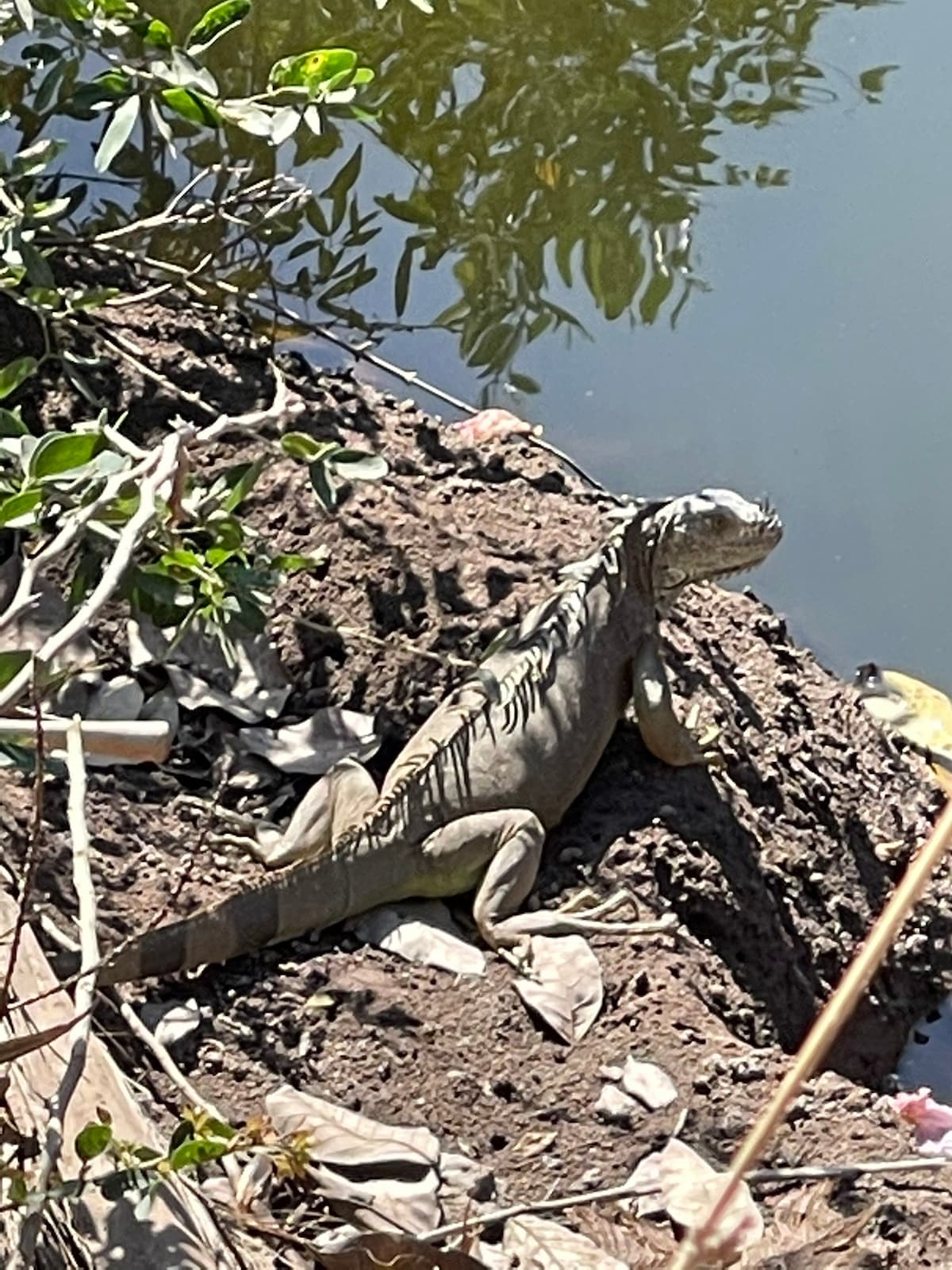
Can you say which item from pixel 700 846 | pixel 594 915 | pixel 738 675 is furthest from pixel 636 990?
pixel 738 675

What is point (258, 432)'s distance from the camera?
4.42 metres

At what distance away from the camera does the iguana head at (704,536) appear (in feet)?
13.8

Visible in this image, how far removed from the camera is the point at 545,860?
373 centimetres

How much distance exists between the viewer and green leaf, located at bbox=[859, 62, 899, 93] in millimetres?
6973

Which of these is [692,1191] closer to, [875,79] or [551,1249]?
[551,1249]

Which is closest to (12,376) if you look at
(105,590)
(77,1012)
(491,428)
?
(105,590)

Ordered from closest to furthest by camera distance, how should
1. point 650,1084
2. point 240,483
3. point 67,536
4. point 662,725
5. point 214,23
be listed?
point 67,536, point 650,1084, point 240,483, point 214,23, point 662,725

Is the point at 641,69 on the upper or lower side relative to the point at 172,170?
upper

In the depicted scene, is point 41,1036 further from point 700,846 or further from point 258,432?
point 258,432

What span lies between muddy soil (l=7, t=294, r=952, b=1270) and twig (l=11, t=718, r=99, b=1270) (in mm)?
728

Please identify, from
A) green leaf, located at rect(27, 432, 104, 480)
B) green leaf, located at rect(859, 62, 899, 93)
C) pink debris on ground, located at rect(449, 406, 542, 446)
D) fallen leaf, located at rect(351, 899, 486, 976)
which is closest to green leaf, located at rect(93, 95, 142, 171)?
green leaf, located at rect(27, 432, 104, 480)

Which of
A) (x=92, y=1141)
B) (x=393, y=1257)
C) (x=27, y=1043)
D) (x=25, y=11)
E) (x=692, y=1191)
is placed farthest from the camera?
(x=25, y=11)

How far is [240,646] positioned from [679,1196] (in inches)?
63.3

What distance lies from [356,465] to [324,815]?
0.68 m
